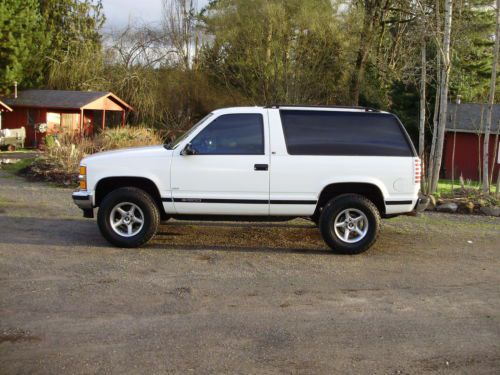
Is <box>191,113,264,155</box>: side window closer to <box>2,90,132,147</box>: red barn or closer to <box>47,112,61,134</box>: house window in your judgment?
<box>2,90,132,147</box>: red barn

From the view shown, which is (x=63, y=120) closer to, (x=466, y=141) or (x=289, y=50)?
(x=289, y=50)

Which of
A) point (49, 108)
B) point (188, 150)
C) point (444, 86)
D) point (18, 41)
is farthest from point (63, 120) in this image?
point (188, 150)

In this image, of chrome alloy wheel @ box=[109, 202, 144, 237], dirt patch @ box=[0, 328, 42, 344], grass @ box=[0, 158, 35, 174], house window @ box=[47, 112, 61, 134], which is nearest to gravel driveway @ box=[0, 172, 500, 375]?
dirt patch @ box=[0, 328, 42, 344]

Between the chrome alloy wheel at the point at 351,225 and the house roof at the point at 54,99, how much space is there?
25420 mm

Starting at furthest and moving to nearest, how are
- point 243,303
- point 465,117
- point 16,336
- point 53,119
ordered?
point 53,119
point 465,117
point 243,303
point 16,336

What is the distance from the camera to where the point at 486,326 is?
5.36 metres

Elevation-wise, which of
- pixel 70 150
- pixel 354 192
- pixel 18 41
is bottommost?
pixel 354 192

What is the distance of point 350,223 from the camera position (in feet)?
26.3

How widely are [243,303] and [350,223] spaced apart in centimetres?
269

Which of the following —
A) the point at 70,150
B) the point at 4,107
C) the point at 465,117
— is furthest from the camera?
the point at 465,117

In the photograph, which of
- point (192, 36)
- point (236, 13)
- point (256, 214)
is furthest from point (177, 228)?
point (192, 36)

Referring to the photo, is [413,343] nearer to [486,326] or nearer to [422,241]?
[486,326]

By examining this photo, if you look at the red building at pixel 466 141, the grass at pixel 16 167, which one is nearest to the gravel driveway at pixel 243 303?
the grass at pixel 16 167

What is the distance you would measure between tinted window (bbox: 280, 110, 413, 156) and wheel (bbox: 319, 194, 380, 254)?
0.68m
